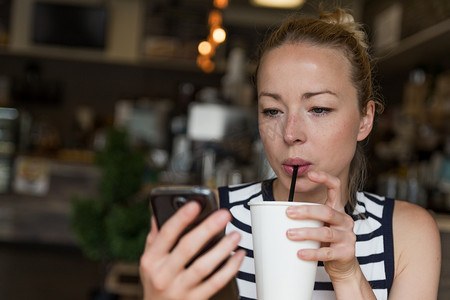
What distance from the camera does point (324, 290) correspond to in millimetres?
1119

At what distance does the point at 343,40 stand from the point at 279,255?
58 centimetres

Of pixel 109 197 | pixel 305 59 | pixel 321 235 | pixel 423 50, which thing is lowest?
pixel 109 197

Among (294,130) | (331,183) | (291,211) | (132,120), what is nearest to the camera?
(291,211)

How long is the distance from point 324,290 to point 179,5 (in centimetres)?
575

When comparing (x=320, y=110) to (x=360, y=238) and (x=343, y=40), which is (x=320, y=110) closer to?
(x=343, y=40)

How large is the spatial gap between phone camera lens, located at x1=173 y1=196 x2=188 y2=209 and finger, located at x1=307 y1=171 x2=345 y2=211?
258 mm

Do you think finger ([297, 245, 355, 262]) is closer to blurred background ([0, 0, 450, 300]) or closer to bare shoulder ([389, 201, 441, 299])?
bare shoulder ([389, 201, 441, 299])

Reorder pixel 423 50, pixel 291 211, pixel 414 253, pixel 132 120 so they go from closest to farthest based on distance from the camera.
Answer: pixel 291 211 → pixel 414 253 → pixel 423 50 → pixel 132 120

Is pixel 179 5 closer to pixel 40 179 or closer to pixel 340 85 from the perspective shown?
pixel 40 179

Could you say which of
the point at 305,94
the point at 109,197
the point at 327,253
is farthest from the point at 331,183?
the point at 109,197

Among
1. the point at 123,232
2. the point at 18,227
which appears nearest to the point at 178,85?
the point at 18,227

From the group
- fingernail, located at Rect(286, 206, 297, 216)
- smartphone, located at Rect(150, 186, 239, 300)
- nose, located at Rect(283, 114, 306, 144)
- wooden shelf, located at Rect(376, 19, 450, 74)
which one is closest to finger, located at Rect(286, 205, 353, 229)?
fingernail, located at Rect(286, 206, 297, 216)

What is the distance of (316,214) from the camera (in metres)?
0.72

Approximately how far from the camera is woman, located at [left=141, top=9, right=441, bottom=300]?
40.4 inches
